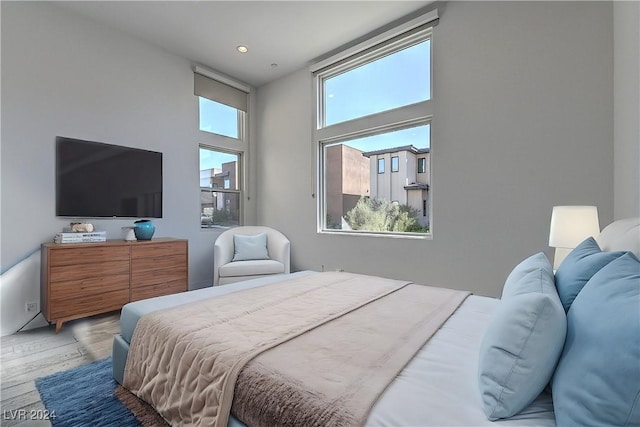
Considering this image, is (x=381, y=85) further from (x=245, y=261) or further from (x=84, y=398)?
(x=84, y=398)

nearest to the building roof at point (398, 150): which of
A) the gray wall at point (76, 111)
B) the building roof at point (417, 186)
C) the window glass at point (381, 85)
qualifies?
the building roof at point (417, 186)

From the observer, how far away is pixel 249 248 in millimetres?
3812

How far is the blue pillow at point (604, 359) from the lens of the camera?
55 centimetres

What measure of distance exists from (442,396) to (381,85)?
137 inches

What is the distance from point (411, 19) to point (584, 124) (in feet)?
6.48

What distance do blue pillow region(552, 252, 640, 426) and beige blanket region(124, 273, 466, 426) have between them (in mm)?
438

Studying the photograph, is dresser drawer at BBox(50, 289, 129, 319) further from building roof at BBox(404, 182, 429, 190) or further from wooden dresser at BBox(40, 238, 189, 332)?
building roof at BBox(404, 182, 429, 190)

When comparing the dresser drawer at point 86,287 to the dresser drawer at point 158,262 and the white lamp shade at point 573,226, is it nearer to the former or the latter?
the dresser drawer at point 158,262

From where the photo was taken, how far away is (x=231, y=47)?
3641 millimetres

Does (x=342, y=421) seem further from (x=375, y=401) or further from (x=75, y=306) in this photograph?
(x=75, y=306)

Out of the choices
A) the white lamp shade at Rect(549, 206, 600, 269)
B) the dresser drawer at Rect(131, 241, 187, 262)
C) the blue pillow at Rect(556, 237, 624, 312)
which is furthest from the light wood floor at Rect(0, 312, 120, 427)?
the white lamp shade at Rect(549, 206, 600, 269)

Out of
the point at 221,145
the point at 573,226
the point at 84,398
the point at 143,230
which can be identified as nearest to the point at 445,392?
the point at 573,226

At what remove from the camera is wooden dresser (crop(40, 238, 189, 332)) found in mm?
2482

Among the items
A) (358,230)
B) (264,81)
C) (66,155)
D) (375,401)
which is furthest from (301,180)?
(375,401)
